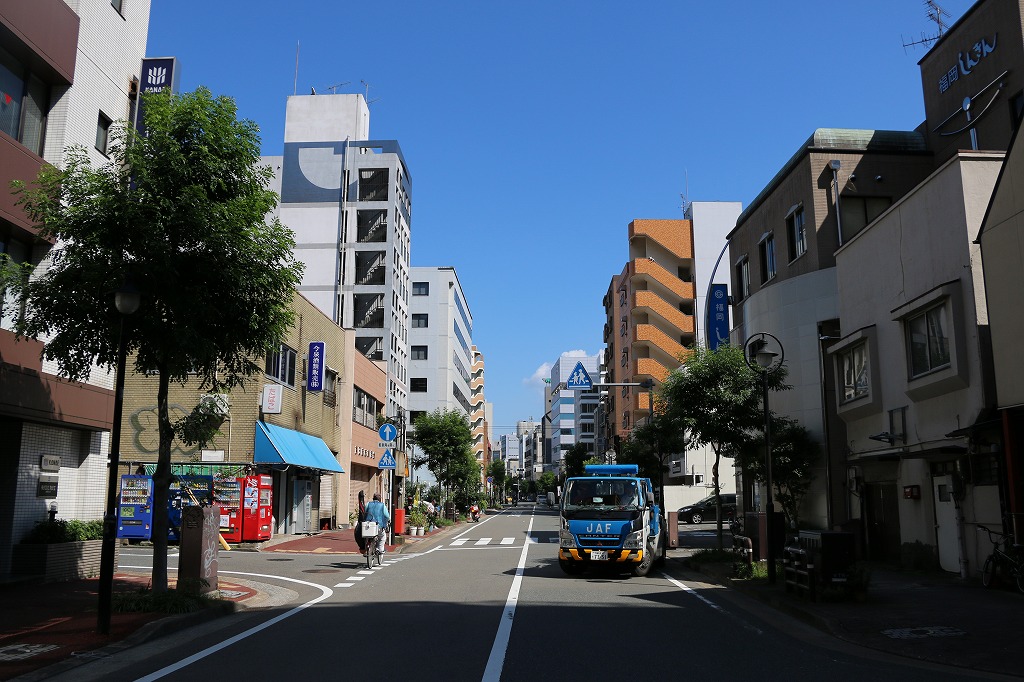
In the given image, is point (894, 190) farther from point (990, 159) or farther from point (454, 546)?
point (454, 546)

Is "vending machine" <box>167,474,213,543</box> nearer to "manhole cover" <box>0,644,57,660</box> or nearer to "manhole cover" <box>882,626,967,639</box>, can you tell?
"manhole cover" <box>0,644,57,660</box>

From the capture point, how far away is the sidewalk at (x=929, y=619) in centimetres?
907

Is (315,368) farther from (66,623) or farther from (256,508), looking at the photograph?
(66,623)

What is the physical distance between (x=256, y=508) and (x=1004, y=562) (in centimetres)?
2159

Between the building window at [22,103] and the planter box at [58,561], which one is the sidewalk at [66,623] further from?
the building window at [22,103]

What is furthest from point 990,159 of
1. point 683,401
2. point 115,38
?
point 115,38

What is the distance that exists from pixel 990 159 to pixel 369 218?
58413mm

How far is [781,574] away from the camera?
16.4 metres

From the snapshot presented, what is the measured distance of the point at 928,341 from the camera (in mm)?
18000

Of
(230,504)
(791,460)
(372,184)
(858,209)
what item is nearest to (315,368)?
(230,504)

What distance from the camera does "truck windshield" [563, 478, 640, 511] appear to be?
1861cm

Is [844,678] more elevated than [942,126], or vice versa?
[942,126]

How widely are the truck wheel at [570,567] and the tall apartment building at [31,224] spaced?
10288mm

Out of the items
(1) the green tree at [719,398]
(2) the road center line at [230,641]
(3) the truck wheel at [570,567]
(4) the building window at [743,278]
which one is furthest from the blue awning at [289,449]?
(4) the building window at [743,278]
